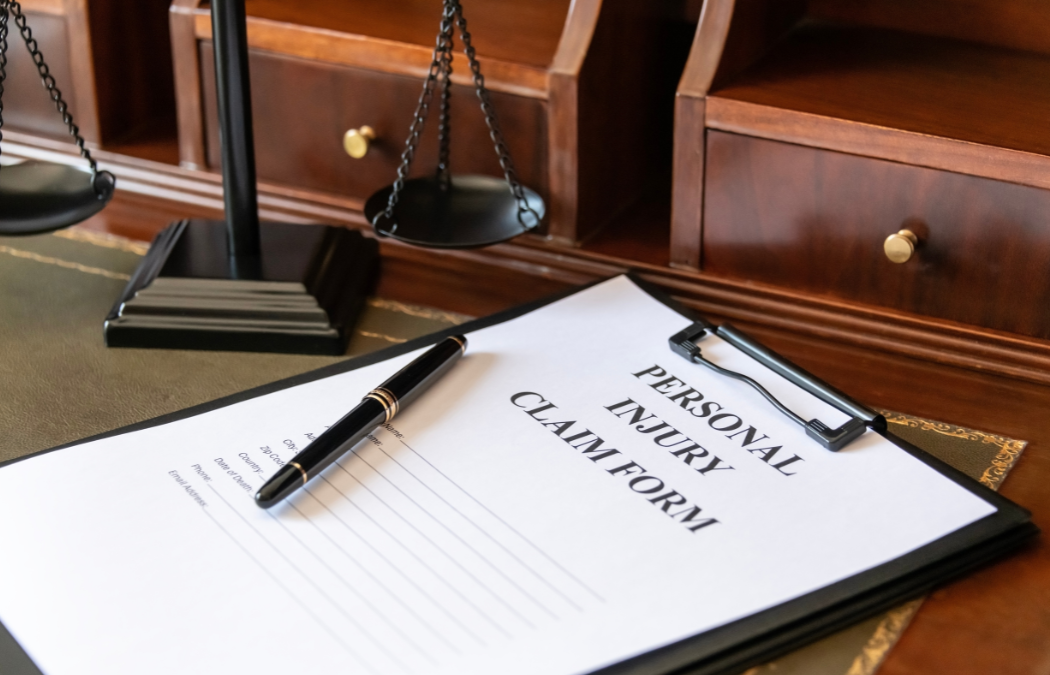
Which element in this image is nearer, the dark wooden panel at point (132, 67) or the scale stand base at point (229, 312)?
the scale stand base at point (229, 312)

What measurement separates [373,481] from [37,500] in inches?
7.6

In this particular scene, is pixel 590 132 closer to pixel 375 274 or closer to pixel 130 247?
pixel 375 274

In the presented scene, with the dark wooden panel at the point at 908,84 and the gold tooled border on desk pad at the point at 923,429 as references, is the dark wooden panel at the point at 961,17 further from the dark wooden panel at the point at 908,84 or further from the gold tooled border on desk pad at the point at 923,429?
the gold tooled border on desk pad at the point at 923,429

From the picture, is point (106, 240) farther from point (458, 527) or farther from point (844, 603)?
point (844, 603)

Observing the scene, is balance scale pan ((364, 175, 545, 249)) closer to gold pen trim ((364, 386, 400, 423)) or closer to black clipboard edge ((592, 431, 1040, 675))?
gold pen trim ((364, 386, 400, 423))

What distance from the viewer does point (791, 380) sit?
2.37 ft

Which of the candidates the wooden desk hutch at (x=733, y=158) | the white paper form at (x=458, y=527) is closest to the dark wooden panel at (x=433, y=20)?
the wooden desk hutch at (x=733, y=158)

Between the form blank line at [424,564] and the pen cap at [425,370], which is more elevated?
the pen cap at [425,370]

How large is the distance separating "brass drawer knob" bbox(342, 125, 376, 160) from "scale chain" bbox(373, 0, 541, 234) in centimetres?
6

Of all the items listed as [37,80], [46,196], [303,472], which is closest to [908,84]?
[303,472]

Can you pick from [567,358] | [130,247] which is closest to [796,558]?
[567,358]

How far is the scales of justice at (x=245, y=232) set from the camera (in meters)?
0.80

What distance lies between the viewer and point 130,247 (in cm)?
96

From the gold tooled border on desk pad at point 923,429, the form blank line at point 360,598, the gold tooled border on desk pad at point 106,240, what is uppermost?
the gold tooled border on desk pad at point 106,240
